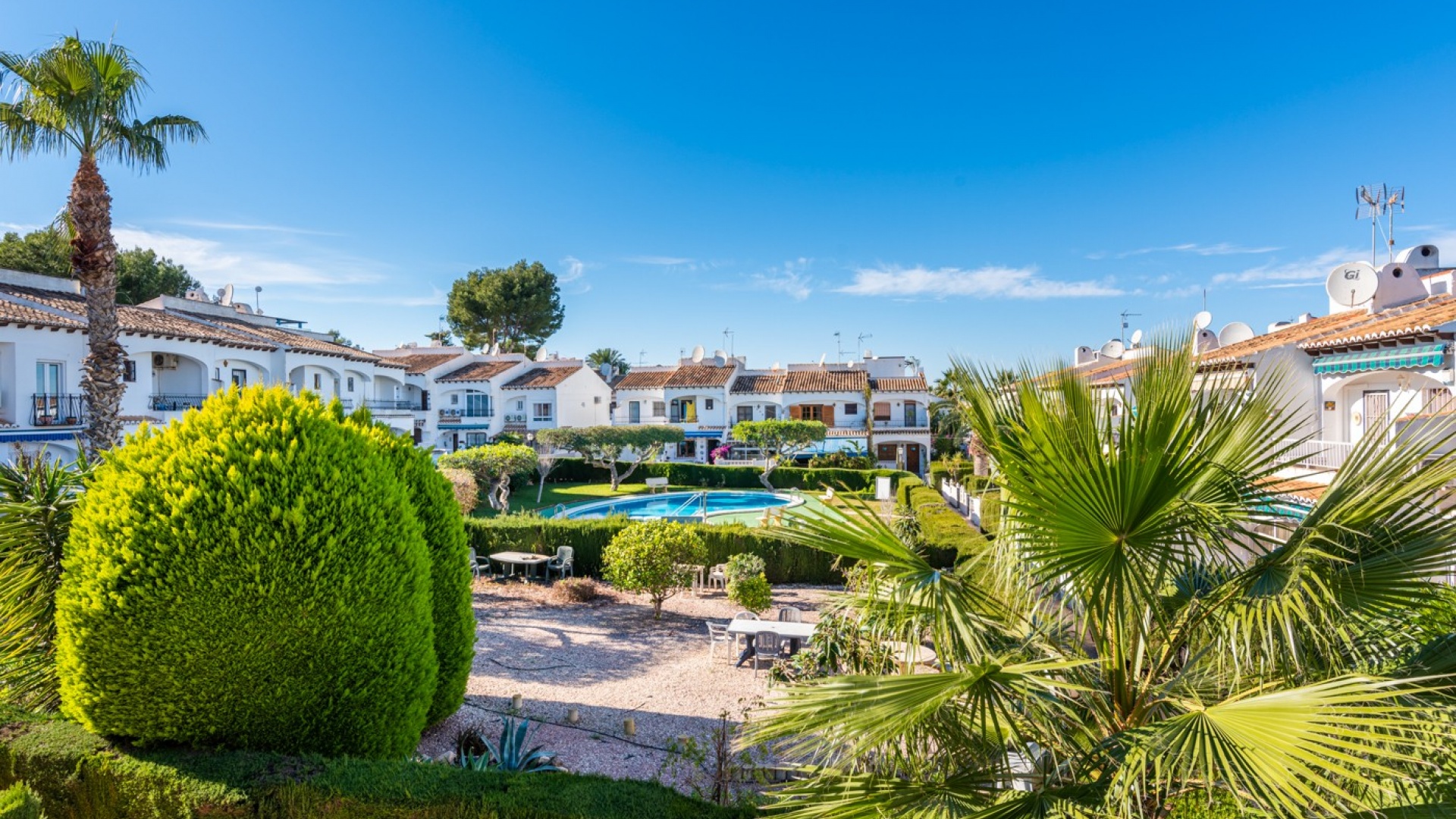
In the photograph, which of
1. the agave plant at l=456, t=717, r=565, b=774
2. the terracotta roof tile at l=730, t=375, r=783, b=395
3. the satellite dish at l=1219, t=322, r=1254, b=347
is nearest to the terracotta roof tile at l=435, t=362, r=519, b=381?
the terracotta roof tile at l=730, t=375, r=783, b=395

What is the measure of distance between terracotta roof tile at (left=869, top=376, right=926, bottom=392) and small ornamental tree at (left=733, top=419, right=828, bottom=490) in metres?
8.49

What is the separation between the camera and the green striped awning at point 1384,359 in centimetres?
1080

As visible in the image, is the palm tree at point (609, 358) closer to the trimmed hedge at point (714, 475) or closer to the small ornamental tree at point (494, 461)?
the trimmed hedge at point (714, 475)

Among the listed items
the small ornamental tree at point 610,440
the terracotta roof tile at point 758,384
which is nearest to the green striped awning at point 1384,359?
the small ornamental tree at point 610,440

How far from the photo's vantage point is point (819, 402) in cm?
5175

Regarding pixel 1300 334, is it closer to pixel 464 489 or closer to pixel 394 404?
pixel 464 489

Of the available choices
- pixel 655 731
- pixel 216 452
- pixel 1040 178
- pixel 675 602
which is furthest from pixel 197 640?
pixel 1040 178

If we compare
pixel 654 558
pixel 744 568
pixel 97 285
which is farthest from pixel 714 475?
pixel 97 285

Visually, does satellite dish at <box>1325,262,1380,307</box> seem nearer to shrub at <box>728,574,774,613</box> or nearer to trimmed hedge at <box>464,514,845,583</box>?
trimmed hedge at <box>464,514,845,583</box>

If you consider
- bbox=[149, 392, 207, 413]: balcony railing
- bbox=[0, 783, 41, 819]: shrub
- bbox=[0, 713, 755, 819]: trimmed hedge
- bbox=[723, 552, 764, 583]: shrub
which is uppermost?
bbox=[149, 392, 207, 413]: balcony railing

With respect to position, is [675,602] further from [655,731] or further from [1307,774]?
[1307,774]

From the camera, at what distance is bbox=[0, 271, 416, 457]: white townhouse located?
66.5ft

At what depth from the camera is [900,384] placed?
50.9 metres

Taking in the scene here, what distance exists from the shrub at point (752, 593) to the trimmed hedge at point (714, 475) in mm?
23767
